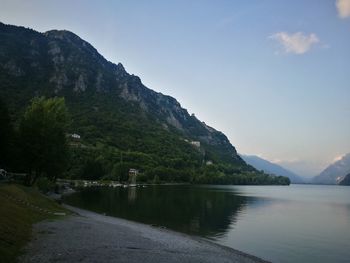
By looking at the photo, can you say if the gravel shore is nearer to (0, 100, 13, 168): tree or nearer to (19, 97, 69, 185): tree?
(19, 97, 69, 185): tree

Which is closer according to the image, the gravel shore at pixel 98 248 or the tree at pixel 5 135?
the gravel shore at pixel 98 248

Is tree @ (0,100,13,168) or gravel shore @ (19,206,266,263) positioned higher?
tree @ (0,100,13,168)

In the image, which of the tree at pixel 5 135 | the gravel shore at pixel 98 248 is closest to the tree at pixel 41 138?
the tree at pixel 5 135

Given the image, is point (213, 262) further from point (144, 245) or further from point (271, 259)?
point (271, 259)

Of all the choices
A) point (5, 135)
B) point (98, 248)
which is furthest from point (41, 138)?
point (98, 248)

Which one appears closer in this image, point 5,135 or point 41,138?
point 41,138

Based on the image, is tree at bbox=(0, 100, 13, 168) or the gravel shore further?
tree at bbox=(0, 100, 13, 168)

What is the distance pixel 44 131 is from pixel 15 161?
9780 mm

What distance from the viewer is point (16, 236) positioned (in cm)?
2828

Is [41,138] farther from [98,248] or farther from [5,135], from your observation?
[98,248]

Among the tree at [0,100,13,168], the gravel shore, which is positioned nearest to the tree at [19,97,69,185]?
the tree at [0,100,13,168]

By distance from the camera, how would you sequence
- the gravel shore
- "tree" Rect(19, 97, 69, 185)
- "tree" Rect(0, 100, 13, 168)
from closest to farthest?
the gravel shore < "tree" Rect(19, 97, 69, 185) < "tree" Rect(0, 100, 13, 168)

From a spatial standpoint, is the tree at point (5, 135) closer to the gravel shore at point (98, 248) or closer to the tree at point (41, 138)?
the tree at point (41, 138)

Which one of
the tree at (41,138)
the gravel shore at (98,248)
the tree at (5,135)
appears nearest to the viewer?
the gravel shore at (98,248)
